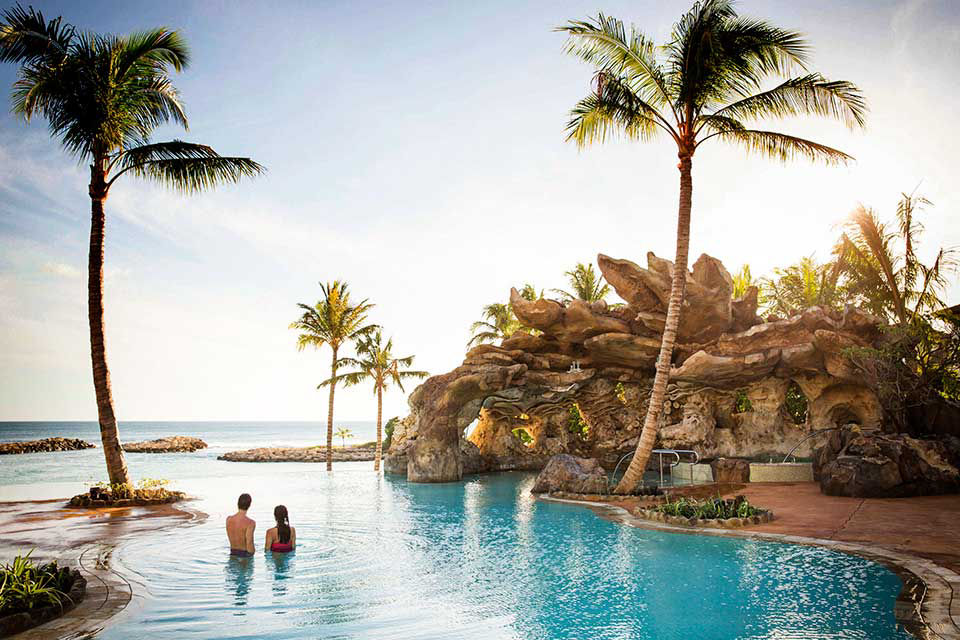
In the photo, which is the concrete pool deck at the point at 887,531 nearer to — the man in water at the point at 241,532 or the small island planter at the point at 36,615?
the man in water at the point at 241,532

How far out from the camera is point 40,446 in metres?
67.8

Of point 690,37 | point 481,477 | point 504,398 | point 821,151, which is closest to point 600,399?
point 504,398

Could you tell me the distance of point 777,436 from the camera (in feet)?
85.8

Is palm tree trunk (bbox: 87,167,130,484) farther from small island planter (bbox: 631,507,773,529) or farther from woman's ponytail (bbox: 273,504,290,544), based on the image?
small island planter (bbox: 631,507,773,529)

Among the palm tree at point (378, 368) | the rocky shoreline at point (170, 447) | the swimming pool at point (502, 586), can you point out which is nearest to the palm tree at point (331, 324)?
the palm tree at point (378, 368)

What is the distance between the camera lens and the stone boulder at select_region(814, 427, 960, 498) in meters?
15.7

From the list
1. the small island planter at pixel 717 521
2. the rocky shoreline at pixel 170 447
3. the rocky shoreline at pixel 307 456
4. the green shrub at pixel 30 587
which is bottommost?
the rocky shoreline at pixel 170 447

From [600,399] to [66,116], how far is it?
24.5 m

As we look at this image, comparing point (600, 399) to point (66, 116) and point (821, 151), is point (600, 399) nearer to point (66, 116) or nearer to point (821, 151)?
point (821, 151)

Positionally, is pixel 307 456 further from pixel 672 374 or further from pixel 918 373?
pixel 918 373

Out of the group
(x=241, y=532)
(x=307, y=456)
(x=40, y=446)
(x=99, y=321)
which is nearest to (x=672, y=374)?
(x=241, y=532)

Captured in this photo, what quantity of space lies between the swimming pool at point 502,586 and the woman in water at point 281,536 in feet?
0.76

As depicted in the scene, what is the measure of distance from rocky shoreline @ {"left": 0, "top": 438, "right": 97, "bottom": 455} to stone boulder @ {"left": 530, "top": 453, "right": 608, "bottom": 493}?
64125mm

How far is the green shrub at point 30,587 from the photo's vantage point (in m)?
6.64
